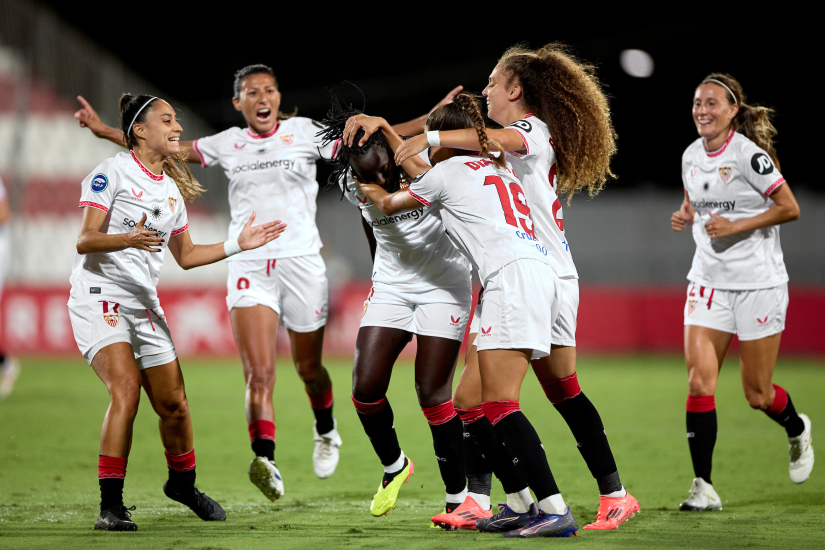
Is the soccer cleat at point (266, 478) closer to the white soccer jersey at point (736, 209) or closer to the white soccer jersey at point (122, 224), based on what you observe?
the white soccer jersey at point (122, 224)

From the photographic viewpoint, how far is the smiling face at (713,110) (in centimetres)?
586

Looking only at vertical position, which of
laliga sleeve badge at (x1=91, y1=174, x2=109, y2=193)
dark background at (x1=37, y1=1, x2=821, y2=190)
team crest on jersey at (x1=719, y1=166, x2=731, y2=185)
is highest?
dark background at (x1=37, y1=1, x2=821, y2=190)

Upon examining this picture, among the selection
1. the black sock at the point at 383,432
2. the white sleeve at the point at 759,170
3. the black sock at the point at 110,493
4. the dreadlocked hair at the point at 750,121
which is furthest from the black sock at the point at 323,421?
the dreadlocked hair at the point at 750,121

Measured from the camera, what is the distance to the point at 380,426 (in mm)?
5223

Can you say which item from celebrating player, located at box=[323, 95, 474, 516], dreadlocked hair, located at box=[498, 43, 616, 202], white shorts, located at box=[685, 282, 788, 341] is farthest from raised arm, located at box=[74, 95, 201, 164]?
white shorts, located at box=[685, 282, 788, 341]

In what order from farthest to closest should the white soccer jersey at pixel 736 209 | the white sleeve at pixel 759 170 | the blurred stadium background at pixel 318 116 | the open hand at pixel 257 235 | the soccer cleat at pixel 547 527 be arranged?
the blurred stadium background at pixel 318 116 < the white soccer jersey at pixel 736 209 < the white sleeve at pixel 759 170 < the open hand at pixel 257 235 < the soccer cleat at pixel 547 527

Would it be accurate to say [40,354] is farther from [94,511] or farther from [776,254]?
[776,254]

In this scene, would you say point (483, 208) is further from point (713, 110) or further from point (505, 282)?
point (713, 110)

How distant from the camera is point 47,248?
18734 millimetres

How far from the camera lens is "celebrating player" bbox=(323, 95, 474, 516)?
504 cm

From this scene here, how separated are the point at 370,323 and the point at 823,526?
8.93ft

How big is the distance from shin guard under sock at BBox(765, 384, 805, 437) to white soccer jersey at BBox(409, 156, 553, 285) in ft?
8.12

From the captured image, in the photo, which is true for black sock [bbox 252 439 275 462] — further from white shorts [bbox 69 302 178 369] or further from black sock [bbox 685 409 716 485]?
black sock [bbox 685 409 716 485]

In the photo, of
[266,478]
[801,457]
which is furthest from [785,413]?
[266,478]
